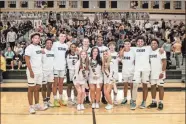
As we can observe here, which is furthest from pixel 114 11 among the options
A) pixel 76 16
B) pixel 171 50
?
pixel 171 50

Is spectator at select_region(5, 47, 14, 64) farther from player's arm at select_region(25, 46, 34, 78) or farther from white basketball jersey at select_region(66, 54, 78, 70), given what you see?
player's arm at select_region(25, 46, 34, 78)

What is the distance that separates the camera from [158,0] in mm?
27391

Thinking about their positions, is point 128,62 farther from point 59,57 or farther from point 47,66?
point 47,66

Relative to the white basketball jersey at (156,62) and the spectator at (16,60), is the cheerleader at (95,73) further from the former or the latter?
the spectator at (16,60)

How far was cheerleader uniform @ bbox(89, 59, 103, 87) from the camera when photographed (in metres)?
8.30

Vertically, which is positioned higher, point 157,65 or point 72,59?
point 72,59

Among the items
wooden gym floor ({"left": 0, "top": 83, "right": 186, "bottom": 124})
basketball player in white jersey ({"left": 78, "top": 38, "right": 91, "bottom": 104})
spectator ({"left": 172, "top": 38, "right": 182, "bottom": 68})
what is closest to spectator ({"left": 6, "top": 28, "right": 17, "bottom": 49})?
spectator ({"left": 172, "top": 38, "right": 182, "bottom": 68})

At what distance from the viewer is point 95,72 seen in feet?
27.3

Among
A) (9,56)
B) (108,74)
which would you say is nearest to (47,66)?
(108,74)
